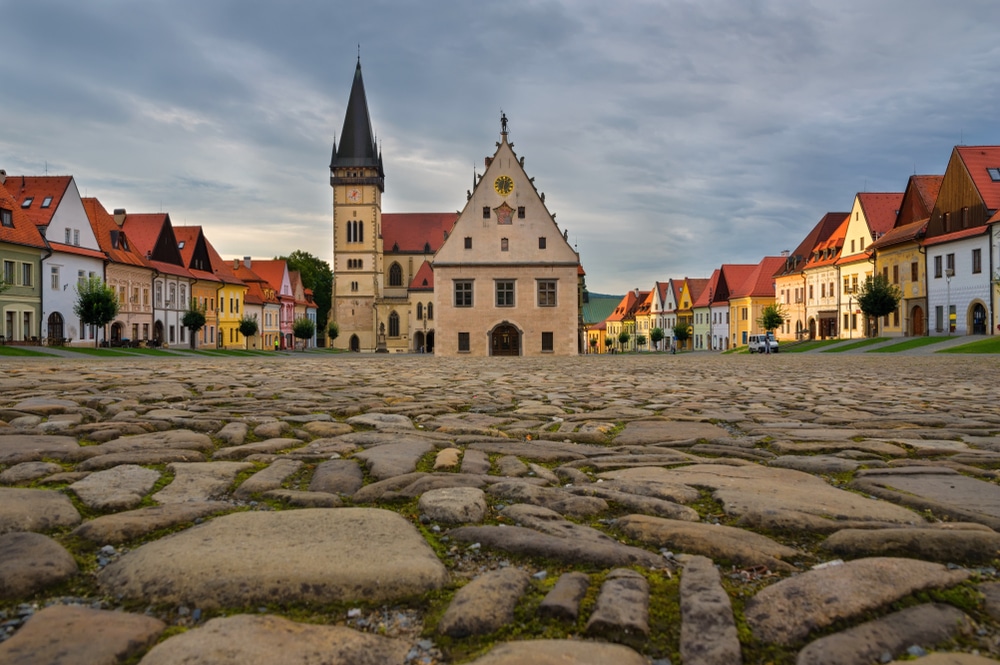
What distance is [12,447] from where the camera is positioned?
459cm

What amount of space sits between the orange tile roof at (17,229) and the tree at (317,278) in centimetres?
6314

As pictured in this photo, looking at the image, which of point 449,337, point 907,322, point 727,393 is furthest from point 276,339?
point 727,393

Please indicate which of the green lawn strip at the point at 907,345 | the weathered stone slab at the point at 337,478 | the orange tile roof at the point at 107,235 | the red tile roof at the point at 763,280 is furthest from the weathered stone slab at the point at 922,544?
the red tile roof at the point at 763,280

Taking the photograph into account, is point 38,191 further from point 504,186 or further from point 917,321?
point 917,321

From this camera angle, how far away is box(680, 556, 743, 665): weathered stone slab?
1824 millimetres

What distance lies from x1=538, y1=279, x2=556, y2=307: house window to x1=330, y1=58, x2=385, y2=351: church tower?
164ft

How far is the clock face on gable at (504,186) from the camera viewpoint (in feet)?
148

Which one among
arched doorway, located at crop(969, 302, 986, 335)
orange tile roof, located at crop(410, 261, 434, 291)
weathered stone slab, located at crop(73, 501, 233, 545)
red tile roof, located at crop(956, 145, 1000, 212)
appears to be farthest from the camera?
orange tile roof, located at crop(410, 261, 434, 291)

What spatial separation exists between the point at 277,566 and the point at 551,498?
1.36 m

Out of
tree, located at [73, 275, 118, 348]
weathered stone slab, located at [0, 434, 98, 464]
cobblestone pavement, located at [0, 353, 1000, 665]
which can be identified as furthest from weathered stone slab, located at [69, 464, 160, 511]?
tree, located at [73, 275, 118, 348]

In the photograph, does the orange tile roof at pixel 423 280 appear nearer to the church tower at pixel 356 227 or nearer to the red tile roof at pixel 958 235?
the church tower at pixel 356 227

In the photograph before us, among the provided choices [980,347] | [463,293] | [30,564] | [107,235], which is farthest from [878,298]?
[30,564]

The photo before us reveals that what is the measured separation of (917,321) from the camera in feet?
165

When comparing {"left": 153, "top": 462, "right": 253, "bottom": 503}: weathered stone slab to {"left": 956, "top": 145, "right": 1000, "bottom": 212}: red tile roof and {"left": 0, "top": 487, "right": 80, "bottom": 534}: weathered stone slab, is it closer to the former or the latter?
{"left": 0, "top": 487, "right": 80, "bottom": 534}: weathered stone slab
